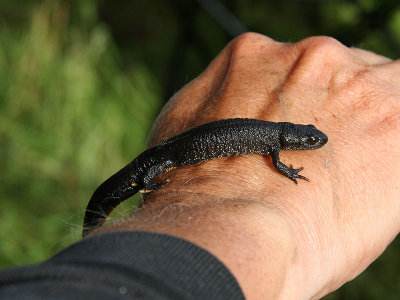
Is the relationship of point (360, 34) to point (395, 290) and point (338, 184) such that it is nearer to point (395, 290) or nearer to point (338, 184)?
point (395, 290)

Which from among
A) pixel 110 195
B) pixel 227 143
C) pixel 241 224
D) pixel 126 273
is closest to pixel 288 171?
pixel 227 143

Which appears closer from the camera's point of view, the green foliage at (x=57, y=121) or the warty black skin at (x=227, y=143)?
the warty black skin at (x=227, y=143)

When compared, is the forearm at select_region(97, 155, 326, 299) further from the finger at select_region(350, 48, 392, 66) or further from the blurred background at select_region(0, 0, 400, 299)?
the blurred background at select_region(0, 0, 400, 299)

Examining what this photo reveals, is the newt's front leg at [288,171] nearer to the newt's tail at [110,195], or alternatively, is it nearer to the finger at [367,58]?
the newt's tail at [110,195]

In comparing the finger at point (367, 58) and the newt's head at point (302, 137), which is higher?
the finger at point (367, 58)

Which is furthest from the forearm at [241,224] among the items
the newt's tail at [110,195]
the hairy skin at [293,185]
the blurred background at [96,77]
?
the blurred background at [96,77]

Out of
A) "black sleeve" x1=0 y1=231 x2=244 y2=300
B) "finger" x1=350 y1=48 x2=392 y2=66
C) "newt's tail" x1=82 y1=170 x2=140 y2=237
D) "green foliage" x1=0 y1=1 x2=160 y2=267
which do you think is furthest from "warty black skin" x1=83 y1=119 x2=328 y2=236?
"green foliage" x1=0 y1=1 x2=160 y2=267

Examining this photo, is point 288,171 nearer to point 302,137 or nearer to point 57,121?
point 302,137
